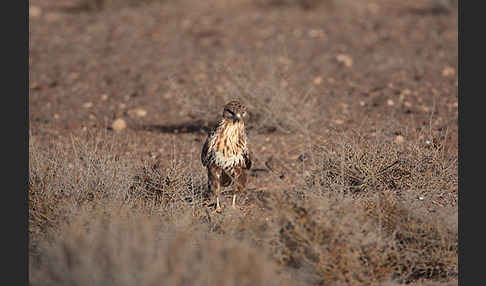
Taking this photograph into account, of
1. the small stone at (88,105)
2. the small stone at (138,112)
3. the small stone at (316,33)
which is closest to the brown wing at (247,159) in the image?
the small stone at (138,112)

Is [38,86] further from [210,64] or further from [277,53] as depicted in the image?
[277,53]

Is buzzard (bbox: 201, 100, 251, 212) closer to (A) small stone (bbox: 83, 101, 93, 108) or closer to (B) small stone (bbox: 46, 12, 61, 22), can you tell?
(A) small stone (bbox: 83, 101, 93, 108)

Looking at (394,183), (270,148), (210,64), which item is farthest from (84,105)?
(394,183)

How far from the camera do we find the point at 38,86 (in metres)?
11.2

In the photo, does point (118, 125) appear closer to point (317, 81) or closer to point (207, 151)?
point (207, 151)

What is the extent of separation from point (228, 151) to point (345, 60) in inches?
236

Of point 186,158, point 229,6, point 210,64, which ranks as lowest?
point 186,158

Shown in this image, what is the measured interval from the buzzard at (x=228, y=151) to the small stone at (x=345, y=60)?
5.64m

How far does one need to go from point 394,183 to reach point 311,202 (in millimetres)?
1618

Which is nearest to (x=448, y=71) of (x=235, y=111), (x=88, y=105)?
(x=88, y=105)

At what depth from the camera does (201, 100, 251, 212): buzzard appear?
20.5ft

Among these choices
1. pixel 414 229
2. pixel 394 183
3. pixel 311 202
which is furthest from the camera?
pixel 394 183

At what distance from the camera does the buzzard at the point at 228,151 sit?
6238mm

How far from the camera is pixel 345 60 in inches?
467
